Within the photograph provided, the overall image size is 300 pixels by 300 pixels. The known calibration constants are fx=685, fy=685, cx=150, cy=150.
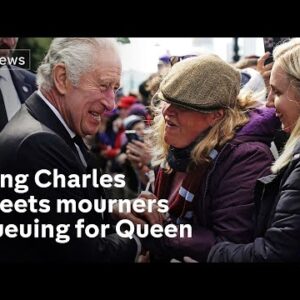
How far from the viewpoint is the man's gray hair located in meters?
3.80

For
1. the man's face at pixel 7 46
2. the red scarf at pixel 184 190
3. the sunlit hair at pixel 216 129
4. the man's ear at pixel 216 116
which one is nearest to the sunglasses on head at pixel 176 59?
the sunlit hair at pixel 216 129

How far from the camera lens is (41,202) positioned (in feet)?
12.7

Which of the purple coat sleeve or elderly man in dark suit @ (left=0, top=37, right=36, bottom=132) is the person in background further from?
elderly man in dark suit @ (left=0, top=37, right=36, bottom=132)

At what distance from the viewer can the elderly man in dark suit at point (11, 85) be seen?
3.83 meters

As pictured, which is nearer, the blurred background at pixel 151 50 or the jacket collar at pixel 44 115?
the jacket collar at pixel 44 115

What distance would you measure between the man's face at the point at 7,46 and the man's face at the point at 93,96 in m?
0.43

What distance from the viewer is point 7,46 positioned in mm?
3955

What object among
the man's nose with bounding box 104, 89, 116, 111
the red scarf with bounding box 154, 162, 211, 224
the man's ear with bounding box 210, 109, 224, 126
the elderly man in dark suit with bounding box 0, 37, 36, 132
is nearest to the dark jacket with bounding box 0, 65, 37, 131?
the elderly man in dark suit with bounding box 0, 37, 36, 132

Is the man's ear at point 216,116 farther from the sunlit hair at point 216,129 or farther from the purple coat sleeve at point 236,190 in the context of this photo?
the purple coat sleeve at point 236,190

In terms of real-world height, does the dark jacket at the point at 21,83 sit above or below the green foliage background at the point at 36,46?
below

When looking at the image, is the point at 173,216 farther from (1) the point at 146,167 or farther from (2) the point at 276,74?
(2) the point at 276,74

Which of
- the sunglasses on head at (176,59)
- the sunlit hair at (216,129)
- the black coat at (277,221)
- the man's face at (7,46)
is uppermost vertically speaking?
the man's face at (7,46)

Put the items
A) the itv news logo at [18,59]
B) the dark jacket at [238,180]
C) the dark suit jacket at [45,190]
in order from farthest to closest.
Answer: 1. the itv news logo at [18,59]
2. the dark jacket at [238,180]
3. the dark suit jacket at [45,190]

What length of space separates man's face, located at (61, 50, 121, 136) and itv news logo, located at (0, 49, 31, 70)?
29 centimetres
